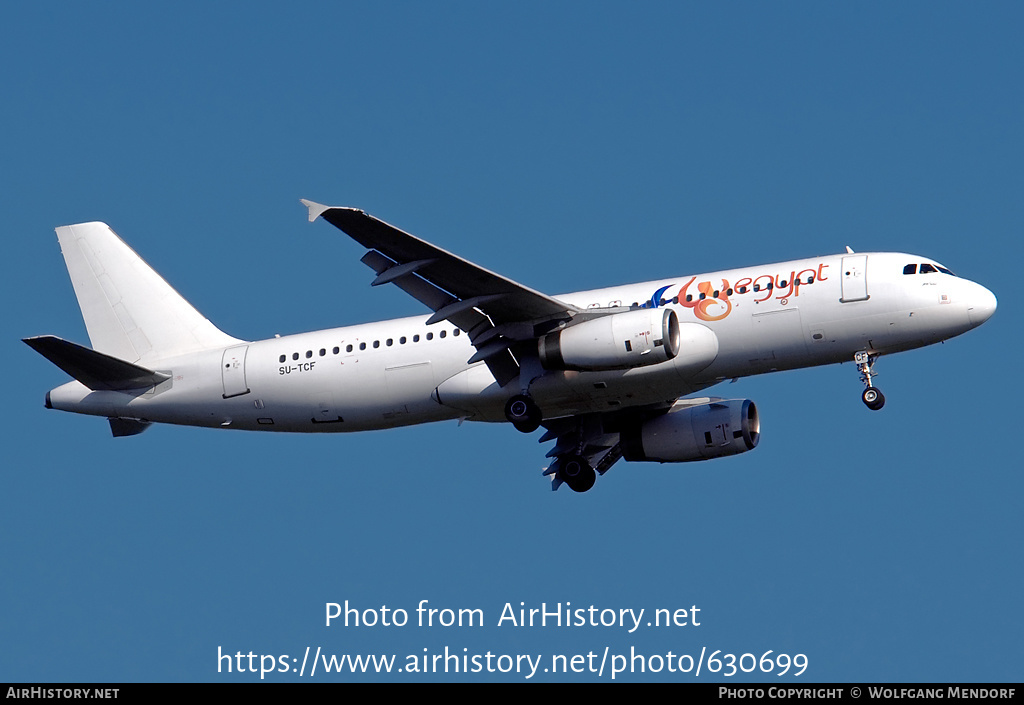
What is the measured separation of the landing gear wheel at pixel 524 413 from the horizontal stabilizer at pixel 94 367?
35.0 feet

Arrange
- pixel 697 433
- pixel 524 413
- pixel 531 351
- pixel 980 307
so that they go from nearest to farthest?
pixel 980 307 < pixel 524 413 < pixel 531 351 < pixel 697 433

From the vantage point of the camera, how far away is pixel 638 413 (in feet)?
141

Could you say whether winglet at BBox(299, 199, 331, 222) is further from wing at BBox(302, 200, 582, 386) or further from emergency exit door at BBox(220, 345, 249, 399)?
emergency exit door at BBox(220, 345, 249, 399)

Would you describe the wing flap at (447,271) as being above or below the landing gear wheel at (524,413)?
above

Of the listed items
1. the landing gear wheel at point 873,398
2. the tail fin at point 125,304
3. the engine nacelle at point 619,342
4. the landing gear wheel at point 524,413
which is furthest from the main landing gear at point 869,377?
the tail fin at point 125,304

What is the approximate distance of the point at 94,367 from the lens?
41.2m

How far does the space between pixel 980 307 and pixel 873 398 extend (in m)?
3.48

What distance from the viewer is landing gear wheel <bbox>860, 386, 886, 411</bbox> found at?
3731 cm

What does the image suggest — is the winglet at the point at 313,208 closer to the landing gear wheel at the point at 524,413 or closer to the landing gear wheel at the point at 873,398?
the landing gear wheel at the point at 524,413

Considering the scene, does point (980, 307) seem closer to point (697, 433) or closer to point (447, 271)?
point (697, 433)

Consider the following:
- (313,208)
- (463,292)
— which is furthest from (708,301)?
(313,208)

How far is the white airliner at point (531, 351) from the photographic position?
121 feet

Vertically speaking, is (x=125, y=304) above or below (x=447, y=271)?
above

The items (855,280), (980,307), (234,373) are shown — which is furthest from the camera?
(234,373)
